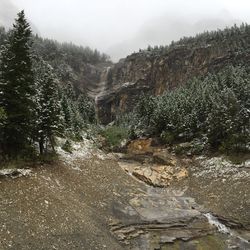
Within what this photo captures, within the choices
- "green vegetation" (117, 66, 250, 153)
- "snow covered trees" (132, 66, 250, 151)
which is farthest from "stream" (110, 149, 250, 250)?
"snow covered trees" (132, 66, 250, 151)

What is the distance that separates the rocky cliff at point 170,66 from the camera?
14121 cm

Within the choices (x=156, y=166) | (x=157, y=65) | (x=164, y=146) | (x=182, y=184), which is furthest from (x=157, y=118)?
(x=157, y=65)

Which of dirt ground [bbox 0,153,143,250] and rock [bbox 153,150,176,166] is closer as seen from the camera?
dirt ground [bbox 0,153,143,250]

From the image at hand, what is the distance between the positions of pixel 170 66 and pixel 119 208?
146050 millimetres

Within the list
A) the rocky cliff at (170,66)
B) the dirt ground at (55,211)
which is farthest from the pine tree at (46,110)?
the rocky cliff at (170,66)

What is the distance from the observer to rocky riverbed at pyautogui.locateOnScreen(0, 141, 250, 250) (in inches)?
841

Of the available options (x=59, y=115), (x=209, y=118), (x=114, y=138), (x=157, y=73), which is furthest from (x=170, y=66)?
(x=59, y=115)

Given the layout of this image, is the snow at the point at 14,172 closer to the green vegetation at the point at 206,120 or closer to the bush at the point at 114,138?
the green vegetation at the point at 206,120

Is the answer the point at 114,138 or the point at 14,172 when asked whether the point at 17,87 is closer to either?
the point at 14,172

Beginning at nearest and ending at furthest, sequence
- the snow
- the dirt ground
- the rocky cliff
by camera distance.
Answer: the dirt ground → the snow → the rocky cliff

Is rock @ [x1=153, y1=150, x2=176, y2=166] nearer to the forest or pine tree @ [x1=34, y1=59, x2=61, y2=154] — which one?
the forest

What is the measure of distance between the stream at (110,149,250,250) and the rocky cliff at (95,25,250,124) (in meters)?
101

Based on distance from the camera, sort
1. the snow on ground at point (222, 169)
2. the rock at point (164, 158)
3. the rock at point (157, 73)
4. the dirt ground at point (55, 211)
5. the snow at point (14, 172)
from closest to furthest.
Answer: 1. the dirt ground at point (55, 211)
2. the snow at point (14, 172)
3. the snow on ground at point (222, 169)
4. the rock at point (164, 158)
5. the rock at point (157, 73)

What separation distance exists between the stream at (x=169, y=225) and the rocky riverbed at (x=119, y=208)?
0.22 feet
